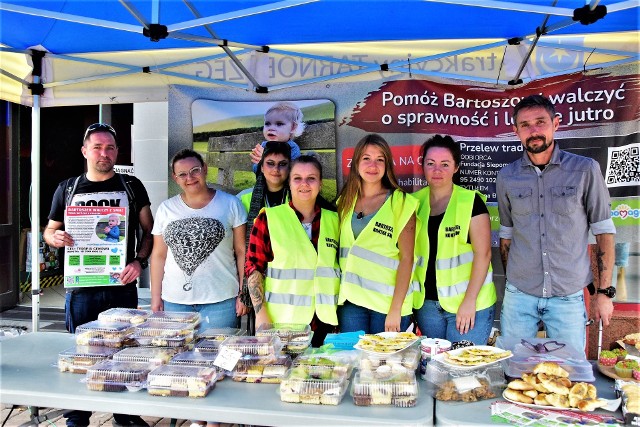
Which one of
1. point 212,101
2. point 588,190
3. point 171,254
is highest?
point 212,101

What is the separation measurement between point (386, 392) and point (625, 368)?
956 mm

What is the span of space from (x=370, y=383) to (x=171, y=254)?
1.75m

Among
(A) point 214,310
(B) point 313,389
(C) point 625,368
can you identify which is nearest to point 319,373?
(B) point 313,389

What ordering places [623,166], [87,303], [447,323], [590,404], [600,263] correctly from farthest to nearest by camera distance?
[623,166] < [87,303] < [447,323] < [600,263] < [590,404]

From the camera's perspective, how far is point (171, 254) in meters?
3.14

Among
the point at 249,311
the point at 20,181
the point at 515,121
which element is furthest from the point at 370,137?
the point at 20,181

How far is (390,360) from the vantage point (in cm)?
195

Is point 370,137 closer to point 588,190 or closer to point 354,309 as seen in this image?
point 354,309

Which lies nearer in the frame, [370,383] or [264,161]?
[370,383]

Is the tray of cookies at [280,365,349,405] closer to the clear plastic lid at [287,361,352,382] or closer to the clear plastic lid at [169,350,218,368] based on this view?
the clear plastic lid at [287,361,352,382]

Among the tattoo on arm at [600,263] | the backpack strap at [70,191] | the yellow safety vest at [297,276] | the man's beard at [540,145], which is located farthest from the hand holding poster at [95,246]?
the tattoo on arm at [600,263]

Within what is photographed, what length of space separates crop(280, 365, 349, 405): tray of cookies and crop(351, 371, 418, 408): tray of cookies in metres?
0.06

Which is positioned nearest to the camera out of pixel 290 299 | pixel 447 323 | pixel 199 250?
pixel 290 299

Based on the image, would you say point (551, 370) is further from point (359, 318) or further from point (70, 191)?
point (70, 191)
